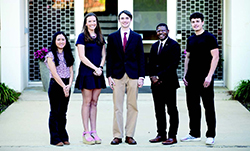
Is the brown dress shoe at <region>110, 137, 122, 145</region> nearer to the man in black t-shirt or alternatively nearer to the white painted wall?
the man in black t-shirt

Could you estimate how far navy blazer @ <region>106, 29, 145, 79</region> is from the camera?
6492 mm

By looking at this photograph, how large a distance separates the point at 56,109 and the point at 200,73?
2157 mm

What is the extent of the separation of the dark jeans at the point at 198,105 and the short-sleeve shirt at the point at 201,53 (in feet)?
0.56

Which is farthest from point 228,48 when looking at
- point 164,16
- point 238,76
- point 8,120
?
point 8,120

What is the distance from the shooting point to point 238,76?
10.5m

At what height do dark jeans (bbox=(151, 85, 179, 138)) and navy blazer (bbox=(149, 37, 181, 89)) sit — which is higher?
navy blazer (bbox=(149, 37, 181, 89))

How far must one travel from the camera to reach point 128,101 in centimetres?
660

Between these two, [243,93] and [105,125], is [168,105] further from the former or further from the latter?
[243,93]

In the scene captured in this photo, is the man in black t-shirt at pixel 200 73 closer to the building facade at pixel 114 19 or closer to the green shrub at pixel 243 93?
the green shrub at pixel 243 93

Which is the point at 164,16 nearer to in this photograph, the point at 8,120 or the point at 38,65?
the point at 38,65

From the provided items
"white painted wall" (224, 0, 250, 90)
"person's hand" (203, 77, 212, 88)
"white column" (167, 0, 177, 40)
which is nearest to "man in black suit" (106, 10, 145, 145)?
"person's hand" (203, 77, 212, 88)

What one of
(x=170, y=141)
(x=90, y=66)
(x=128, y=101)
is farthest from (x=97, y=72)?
(x=170, y=141)

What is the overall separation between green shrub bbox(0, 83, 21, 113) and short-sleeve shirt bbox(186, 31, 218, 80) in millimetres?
4492

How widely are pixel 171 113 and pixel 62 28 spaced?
5551 millimetres
